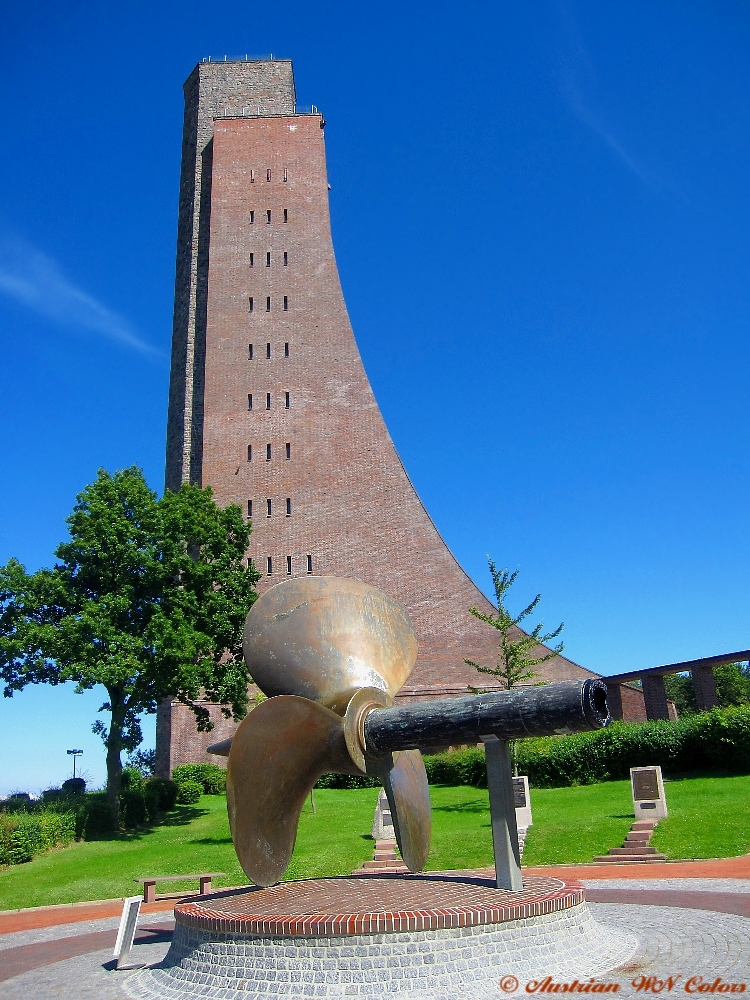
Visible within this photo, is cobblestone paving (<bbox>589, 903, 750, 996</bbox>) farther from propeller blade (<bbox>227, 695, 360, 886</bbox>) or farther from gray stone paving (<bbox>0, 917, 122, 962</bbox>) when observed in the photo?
gray stone paving (<bbox>0, 917, 122, 962</bbox>)

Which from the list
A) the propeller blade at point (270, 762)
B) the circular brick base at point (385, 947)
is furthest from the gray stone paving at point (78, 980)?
the propeller blade at point (270, 762)

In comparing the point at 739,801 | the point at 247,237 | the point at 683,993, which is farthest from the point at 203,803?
the point at 247,237

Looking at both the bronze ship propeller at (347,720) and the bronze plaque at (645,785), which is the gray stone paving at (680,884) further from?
the bronze ship propeller at (347,720)

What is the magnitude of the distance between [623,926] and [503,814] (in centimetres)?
241

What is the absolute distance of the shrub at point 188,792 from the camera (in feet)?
87.9

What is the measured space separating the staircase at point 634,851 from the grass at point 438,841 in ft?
0.77

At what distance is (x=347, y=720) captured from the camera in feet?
26.9

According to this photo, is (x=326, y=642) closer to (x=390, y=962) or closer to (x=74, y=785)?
(x=390, y=962)

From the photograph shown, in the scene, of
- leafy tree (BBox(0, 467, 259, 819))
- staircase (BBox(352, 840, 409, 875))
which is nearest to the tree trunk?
leafy tree (BBox(0, 467, 259, 819))

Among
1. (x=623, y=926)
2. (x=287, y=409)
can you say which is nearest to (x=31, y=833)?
(x=623, y=926)

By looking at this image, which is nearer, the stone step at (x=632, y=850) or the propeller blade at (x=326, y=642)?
the propeller blade at (x=326, y=642)

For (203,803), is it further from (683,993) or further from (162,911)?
(683,993)

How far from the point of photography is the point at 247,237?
3944cm

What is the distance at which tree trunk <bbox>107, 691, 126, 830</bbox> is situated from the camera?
72.3 ft
